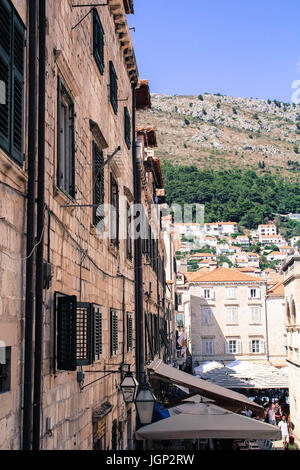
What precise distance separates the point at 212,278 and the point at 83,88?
47.7 metres

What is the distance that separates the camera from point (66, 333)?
6504 millimetres

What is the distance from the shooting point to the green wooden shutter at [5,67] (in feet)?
15.7

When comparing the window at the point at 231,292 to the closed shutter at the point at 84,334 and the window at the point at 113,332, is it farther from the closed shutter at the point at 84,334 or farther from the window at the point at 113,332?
the closed shutter at the point at 84,334

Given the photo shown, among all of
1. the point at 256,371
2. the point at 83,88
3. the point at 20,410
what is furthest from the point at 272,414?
the point at 20,410

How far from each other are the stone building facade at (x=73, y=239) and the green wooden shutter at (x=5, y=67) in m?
0.02

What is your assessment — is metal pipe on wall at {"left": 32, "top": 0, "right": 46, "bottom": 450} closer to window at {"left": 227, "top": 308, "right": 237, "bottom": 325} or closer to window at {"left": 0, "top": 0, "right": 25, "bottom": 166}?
window at {"left": 0, "top": 0, "right": 25, "bottom": 166}

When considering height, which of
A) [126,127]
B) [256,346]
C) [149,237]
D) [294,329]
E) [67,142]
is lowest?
[256,346]

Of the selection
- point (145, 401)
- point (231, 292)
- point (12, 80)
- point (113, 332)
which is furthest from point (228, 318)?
point (12, 80)

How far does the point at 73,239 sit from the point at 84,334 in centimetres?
127

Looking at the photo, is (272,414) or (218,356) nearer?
(272,414)

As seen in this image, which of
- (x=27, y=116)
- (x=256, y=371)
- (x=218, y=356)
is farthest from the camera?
(x=218, y=356)

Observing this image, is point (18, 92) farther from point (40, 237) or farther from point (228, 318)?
point (228, 318)

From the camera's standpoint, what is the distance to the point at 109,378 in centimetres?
1041
